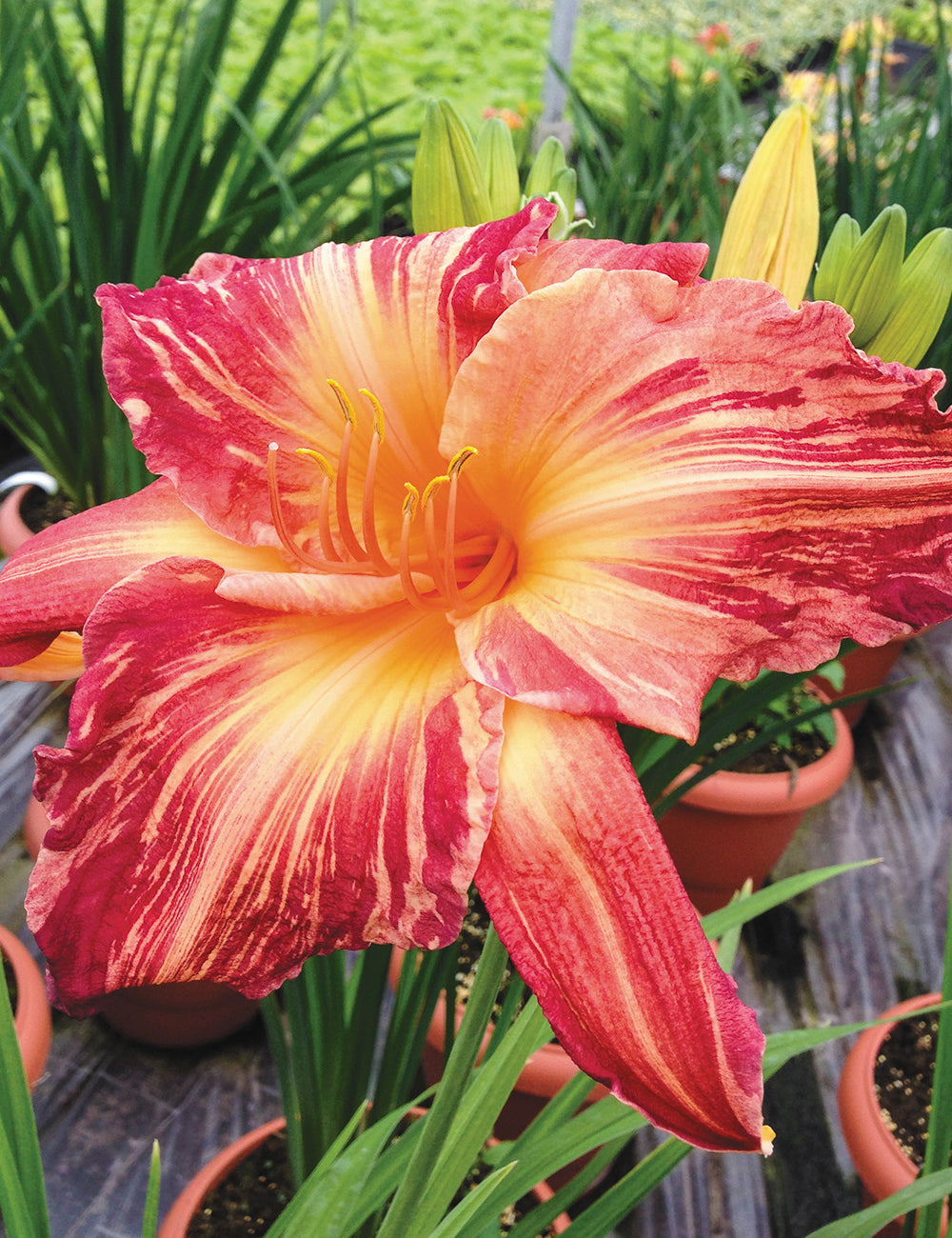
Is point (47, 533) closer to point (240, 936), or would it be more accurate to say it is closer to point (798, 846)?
point (240, 936)

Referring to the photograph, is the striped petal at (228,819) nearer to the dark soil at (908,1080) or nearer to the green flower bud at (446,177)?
the green flower bud at (446,177)

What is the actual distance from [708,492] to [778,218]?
172mm

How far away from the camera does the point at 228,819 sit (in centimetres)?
33

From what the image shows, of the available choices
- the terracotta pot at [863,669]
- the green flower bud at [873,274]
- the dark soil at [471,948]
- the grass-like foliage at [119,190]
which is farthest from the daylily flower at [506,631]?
the terracotta pot at [863,669]

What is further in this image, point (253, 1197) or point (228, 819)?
point (253, 1197)

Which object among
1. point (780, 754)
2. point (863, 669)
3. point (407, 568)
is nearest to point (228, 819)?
point (407, 568)

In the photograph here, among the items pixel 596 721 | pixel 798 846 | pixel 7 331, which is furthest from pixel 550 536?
pixel 798 846

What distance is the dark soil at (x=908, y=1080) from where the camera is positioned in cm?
87

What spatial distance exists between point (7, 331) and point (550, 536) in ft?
3.00

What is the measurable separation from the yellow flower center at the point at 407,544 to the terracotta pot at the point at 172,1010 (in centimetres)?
61

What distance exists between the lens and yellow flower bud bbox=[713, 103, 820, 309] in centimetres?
42

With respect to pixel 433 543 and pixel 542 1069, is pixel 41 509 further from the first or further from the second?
pixel 433 543

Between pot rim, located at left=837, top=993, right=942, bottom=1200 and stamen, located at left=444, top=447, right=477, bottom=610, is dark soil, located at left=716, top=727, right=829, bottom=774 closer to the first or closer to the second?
pot rim, located at left=837, top=993, right=942, bottom=1200

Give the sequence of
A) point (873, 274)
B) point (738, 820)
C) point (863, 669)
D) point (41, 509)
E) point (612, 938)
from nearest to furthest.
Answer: point (612, 938), point (873, 274), point (738, 820), point (41, 509), point (863, 669)
